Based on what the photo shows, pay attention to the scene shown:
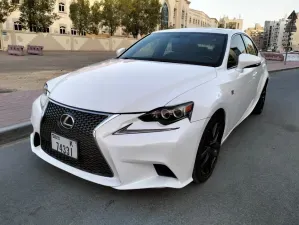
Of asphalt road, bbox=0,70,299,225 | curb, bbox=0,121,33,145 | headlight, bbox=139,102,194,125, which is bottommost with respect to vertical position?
asphalt road, bbox=0,70,299,225

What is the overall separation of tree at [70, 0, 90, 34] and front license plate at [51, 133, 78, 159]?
127ft

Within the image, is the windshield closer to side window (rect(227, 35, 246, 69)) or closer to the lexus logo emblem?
side window (rect(227, 35, 246, 69))

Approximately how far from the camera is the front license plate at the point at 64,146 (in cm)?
236

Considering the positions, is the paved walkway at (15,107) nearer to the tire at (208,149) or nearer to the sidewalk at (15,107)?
the sidewalk at (15,107)

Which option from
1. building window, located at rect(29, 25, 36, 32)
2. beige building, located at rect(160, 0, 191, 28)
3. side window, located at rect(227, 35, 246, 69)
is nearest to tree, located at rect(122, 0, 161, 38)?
building window, located at rect(29, 25, 36, 32)

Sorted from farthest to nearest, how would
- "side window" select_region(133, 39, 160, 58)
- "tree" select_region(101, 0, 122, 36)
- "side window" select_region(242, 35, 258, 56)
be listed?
"tree" select_region(101, 0, 122, 36) → "side window" select_region(242, 35, 258, 56) → "side window" select_region(133, 39, 160, 58)

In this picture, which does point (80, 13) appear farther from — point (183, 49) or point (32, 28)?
point (183, 49)

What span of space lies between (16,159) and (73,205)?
1245 mm

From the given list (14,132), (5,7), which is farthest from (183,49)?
(5,7)

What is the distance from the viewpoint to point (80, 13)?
1491 inches

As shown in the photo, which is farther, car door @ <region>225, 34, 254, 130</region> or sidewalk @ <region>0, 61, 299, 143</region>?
sidewalk @ <region>0, 61, 299, 143</region>

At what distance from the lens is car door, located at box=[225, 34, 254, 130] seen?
319 cm

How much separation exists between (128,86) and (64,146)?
755 millimetres

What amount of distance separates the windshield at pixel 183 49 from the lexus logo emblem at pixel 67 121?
4.95 feet
